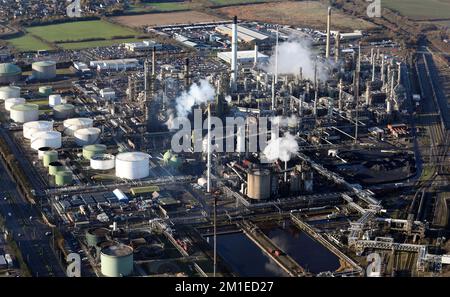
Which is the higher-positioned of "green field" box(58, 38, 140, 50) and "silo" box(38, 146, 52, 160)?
"green field" box(58, 38, 140, 50)

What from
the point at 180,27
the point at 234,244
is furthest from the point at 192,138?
the point at 180,27

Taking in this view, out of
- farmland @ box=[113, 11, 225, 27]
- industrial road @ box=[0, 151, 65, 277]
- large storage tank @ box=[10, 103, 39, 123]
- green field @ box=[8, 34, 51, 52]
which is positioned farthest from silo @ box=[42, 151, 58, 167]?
farmland @ box=[113, 11, 225, 27]

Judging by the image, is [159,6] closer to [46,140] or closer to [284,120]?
[284,120]

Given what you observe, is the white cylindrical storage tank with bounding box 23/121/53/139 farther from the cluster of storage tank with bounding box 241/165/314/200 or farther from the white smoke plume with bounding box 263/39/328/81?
the white smoke plume with bounding box 263/39/328/81

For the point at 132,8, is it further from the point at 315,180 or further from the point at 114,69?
the point at 315,180

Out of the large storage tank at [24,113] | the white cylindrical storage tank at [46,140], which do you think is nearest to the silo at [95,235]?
the white cylindrical storage tank at [46,140]

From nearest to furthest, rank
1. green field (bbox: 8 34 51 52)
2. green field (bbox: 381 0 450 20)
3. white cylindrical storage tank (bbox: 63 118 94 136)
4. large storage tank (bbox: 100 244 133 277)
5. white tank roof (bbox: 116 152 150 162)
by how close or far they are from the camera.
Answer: large storage tank (bbox: 100 244 133 277) < white tank roof (bbox: 116 152 150 162) < white cylindrical storage tank (bbox: 63 118 94 136) < green field (bbox: 8 34 51 52) < green field (bbox: 381 0 450 20)
